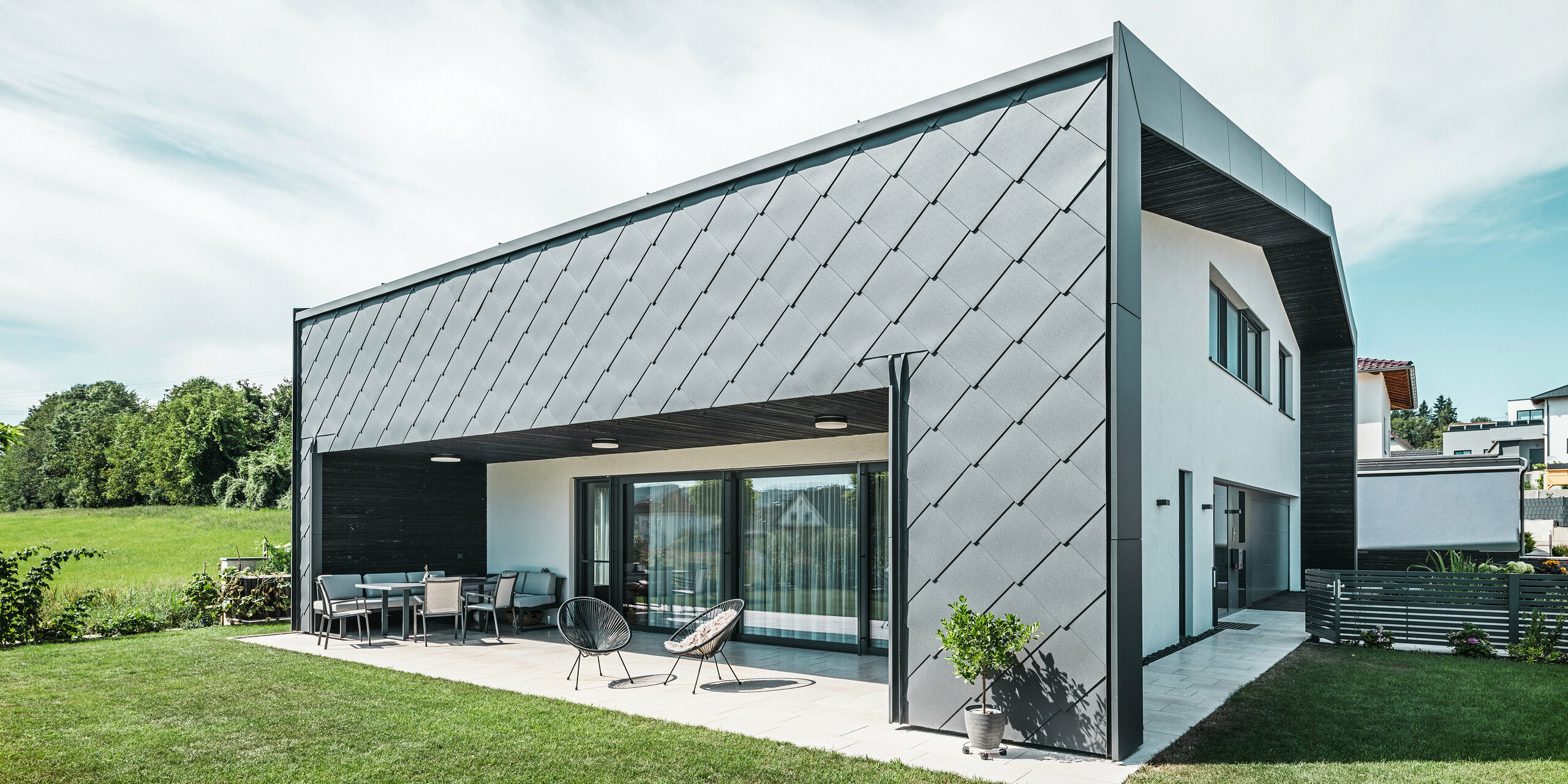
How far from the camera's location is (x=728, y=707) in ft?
24.5

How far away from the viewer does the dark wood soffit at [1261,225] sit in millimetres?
7547

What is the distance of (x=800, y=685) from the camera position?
845 centimetres

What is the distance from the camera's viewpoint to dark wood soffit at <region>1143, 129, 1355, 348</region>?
755 centimetres

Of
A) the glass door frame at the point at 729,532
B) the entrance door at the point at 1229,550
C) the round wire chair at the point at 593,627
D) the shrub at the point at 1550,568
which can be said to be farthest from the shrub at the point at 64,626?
the shrub at the point at 1550,568

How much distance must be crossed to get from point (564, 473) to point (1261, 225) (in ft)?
31.1

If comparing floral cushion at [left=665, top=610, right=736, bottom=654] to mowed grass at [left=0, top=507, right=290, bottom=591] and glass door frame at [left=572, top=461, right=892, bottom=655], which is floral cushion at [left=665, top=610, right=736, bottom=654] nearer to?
glass door frame at [left=572, top=461, right=892, bottom=655]

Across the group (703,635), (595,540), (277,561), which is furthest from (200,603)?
(703,635)

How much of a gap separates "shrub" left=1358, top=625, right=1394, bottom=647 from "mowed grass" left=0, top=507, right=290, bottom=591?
21.9 metres

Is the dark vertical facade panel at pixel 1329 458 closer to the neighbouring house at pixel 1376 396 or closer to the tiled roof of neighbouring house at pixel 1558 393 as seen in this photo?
the neighbouring house at pixel 1376 396

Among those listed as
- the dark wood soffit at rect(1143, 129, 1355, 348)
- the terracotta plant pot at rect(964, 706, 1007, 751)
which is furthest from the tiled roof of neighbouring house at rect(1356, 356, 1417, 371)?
the terracotta plant pot at rect(964, 706, 1007, 751)

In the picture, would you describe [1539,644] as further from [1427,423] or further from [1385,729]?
[1427,423]

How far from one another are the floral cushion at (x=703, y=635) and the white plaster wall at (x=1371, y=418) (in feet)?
71.5

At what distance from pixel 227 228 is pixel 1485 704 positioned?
19.1 metres

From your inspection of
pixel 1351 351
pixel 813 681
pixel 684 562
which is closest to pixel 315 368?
pixel 684 562
